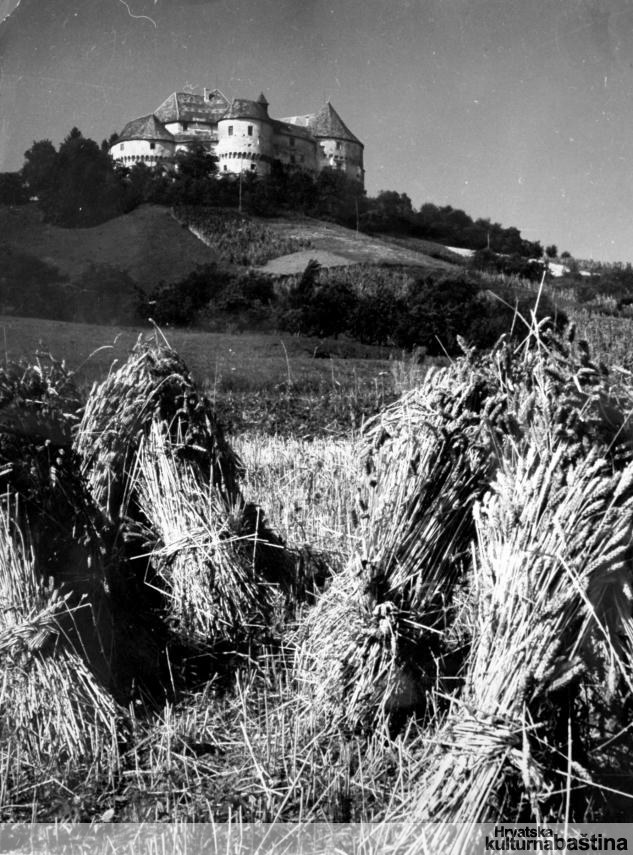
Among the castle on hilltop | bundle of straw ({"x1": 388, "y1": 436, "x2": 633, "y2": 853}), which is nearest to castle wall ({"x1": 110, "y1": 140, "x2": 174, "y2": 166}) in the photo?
the castle on hilltop

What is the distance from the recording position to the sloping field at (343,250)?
1709cm

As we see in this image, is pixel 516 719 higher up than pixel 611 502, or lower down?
lower down

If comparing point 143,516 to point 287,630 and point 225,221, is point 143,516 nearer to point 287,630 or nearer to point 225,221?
point 287,630

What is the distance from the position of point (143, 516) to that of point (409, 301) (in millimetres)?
12591

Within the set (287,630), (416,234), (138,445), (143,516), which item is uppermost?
(416,234)

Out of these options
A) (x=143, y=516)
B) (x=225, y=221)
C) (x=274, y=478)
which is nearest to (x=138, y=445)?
(x=143, y=516)

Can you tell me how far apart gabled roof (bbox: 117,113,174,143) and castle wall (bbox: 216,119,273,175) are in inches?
32.0

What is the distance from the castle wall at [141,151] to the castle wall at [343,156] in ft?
8.33

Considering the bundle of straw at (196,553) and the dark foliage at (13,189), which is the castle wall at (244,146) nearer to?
the dark foliage at (13,189)

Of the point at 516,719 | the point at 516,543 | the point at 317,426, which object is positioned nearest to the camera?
the point at 516,719

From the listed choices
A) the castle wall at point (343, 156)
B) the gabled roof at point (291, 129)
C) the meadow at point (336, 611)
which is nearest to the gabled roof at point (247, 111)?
the castle wall at point (343, 156)

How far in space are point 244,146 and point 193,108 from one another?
114 centimetres

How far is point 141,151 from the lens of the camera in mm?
15906

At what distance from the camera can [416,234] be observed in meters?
16.1
